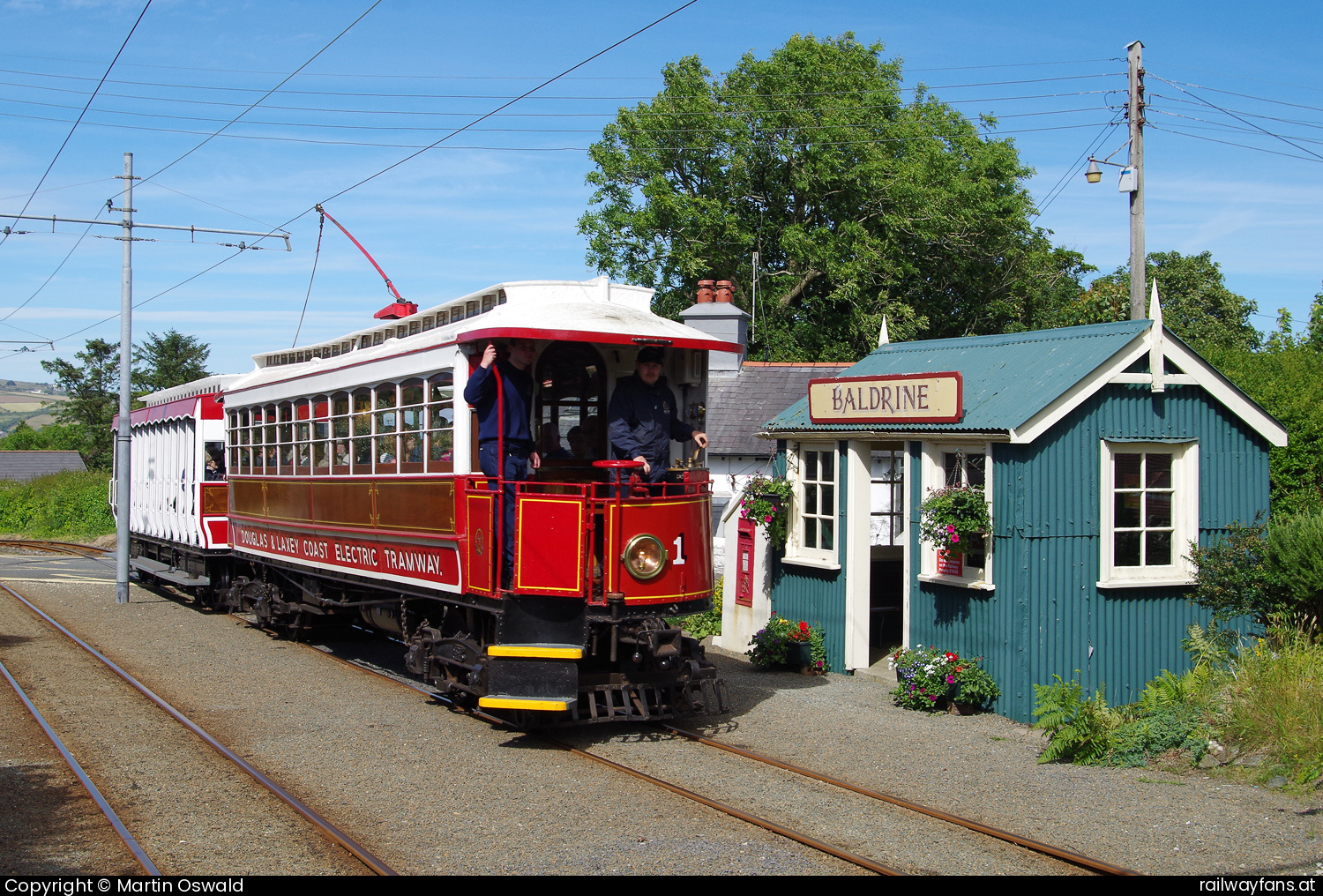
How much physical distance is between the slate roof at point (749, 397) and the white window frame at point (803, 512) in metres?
6.93

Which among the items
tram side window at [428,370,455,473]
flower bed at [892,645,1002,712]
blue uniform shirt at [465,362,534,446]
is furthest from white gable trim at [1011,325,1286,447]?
tram side window at [428,370,455,473]

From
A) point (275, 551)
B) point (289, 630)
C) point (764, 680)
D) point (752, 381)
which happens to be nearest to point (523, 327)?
point (764, 680)

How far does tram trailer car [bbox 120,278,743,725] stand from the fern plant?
2547mm

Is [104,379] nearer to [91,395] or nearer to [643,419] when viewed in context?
[91,395]

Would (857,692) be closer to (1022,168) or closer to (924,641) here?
(924,641)

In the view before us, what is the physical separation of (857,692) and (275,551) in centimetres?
714

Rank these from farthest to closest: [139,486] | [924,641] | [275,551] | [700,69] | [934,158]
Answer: [700,69]
[934,158]
[139,486]
[275,551]
[924,641]

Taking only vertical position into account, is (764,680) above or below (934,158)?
below

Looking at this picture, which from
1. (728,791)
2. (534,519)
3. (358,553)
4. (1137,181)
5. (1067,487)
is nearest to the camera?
(728,791)

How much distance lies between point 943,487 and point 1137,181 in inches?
297

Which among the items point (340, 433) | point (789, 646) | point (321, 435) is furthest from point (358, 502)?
point (789, 646)

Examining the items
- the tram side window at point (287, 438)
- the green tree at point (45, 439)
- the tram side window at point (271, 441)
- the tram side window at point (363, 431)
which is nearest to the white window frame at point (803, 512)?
the tram side window at point (363, 431)

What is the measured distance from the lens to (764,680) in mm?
11812

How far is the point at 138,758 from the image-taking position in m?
8.29
